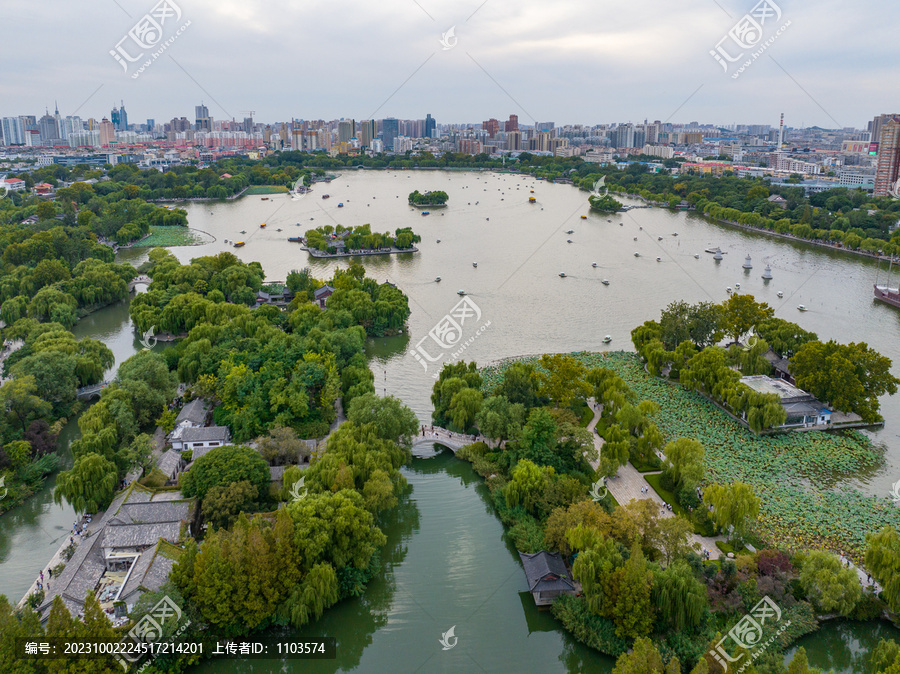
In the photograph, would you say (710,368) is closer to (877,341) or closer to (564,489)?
(564,489)

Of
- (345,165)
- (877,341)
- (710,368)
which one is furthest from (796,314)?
(345,165)

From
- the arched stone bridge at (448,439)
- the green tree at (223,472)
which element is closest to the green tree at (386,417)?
the arched stone bridge at (448,439)

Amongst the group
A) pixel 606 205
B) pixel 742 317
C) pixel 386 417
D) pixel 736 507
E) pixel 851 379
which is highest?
pixel 606 205

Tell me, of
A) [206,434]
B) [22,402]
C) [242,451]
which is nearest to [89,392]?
[22,402]

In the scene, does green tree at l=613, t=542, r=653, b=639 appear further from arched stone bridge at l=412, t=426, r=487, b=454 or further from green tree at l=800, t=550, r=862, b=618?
arched stone bridge at l=412, t=426, r=487, b=454

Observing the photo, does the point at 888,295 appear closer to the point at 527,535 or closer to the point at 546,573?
the point at 527,535

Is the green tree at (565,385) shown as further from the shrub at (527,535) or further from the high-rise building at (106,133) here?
the high-rise building at (106,133)
